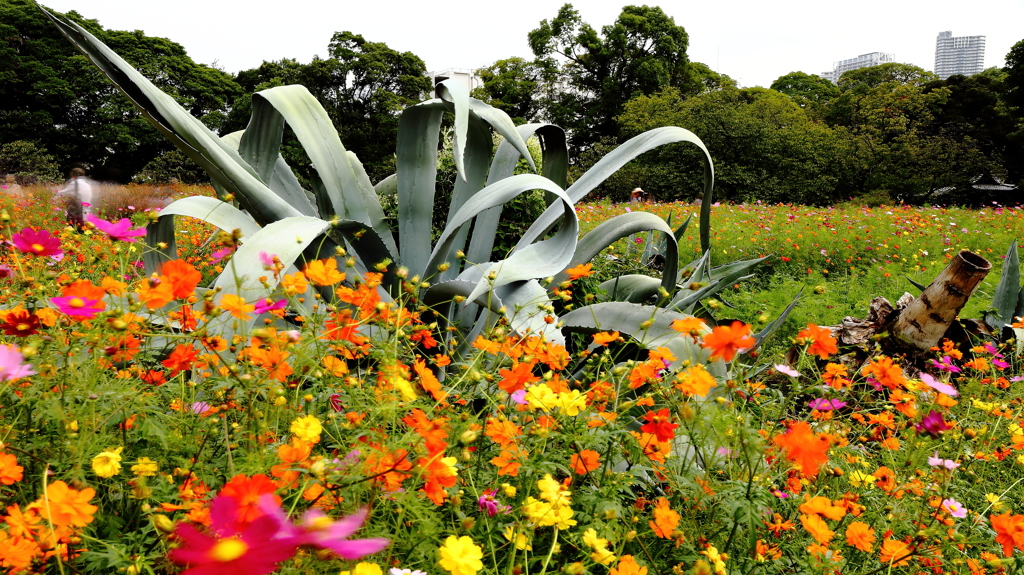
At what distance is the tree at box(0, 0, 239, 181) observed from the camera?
726 inches

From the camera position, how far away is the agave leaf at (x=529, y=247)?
1.64 m

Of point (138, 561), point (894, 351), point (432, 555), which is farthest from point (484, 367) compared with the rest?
point (894, 351)

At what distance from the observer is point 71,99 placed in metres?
18.9

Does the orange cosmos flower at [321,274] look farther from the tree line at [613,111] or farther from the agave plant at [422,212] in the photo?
the tree line at [613,111]

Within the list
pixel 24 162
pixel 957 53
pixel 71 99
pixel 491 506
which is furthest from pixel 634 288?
pixel 957 53

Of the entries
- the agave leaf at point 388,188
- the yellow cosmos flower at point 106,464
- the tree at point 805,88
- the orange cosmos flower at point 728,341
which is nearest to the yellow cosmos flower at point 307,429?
the yellow cosmos flower at point 106,464

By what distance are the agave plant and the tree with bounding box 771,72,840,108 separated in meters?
27.6

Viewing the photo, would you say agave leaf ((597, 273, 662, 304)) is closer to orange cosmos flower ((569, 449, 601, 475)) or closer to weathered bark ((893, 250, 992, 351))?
weathered bark ((893, 250, 992, 351))

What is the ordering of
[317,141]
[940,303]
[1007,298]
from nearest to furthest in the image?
[317,141] < [940,303] < [1007,298]

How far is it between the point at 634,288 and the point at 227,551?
2170 millimetres

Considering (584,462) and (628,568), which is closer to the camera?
(628,568)

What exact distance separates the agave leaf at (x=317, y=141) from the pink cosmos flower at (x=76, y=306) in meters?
1.30

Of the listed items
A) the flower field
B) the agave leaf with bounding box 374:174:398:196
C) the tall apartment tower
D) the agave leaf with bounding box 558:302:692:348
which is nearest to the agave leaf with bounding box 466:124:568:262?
the agave leaf with bounding box 374:174:398:196

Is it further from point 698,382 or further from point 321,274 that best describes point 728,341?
point 321,274
